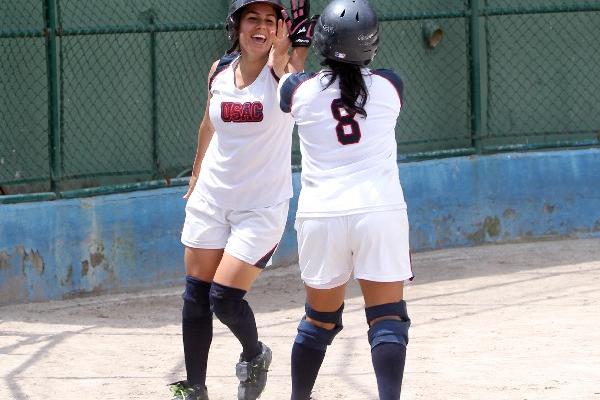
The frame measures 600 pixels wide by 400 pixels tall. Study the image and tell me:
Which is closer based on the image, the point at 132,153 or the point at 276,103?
the point at 276,103

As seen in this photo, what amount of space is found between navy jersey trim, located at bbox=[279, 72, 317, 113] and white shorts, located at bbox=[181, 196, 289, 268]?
0.82 metres

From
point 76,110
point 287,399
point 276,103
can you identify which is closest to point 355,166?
point 276,103

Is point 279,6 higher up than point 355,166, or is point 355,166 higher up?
point 279,6

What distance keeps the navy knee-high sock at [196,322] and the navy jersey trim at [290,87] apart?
108 cm

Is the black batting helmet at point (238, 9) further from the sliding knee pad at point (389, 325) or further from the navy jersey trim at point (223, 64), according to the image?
the sliding knee pad at point (389, 325)

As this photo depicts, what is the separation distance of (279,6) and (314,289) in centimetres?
127

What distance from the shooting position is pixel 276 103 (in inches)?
195

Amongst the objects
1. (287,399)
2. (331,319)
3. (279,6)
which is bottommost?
(287,399)

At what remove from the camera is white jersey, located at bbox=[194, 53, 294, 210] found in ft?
16.3

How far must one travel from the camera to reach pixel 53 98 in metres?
7.82

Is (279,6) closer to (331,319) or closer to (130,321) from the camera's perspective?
(331,319)

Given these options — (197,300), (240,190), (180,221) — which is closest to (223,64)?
(240,190)

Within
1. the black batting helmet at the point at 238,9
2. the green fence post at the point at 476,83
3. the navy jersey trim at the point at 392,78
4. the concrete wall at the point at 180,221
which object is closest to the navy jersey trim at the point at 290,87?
the navy jersey trim at the point at 392,78

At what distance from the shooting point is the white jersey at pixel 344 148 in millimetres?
4211
